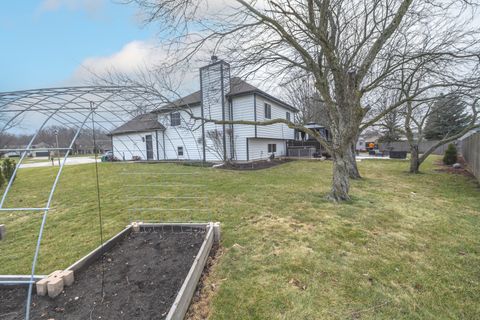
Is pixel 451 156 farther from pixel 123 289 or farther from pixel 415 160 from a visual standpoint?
pixel 123 289

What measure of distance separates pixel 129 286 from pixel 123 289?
6cm

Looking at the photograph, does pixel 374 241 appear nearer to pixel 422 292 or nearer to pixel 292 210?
pixel 422 292

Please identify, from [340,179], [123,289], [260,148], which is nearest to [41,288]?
[123,289]

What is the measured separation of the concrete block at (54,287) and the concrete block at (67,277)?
0.08m

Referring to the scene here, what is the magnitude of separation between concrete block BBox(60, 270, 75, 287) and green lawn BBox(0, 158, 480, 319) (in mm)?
812

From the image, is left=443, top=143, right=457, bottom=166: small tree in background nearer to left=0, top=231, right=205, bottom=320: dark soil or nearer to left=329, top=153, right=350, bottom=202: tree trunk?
left=329, top=153, right=350, bottom=202: tree trunk

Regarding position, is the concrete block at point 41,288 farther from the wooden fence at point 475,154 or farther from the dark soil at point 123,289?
the wooden fence at point 475,154

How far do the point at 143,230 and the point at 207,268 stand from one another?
5.53 feet

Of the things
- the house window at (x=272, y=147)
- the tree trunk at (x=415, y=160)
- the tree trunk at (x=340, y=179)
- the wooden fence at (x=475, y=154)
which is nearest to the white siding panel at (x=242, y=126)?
the house window at (x=272, y=147)

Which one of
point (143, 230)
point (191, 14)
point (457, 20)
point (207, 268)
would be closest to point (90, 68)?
point (191, 14)

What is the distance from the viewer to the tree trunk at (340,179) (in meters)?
5.75

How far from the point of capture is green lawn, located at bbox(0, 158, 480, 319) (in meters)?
2.30

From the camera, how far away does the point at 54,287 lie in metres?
2.32

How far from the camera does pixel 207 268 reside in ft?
9.84
